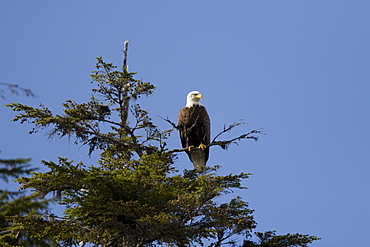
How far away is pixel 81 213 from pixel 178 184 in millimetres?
2280

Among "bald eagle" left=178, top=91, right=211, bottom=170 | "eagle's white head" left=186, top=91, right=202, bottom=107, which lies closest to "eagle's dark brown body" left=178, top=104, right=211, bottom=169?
"bald eagle" left=178, top=91, right=211, bottom=170

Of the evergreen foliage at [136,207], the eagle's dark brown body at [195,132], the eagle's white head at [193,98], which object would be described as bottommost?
the evergreen foliage at [136,207]

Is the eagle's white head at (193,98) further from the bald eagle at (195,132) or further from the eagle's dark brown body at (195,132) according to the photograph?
the eagle's dark brown body at (195,132)

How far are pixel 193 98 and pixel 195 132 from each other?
1.17 meters

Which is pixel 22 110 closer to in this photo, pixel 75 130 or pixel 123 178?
pixel 75 130

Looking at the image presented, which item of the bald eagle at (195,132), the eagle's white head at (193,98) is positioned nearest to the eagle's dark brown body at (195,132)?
the bald eagle at (195,132)

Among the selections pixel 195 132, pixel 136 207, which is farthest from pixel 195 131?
pixel 136 207

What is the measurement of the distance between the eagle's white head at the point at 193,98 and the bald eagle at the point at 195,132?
54 millimetres

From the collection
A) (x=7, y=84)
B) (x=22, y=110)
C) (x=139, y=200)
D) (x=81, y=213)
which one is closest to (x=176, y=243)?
(x=139, y=200)

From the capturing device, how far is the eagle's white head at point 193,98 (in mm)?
17964

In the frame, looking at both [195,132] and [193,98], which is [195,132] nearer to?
[195,132]

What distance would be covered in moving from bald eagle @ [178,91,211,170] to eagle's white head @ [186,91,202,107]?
0.18 feet

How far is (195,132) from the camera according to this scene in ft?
57.5

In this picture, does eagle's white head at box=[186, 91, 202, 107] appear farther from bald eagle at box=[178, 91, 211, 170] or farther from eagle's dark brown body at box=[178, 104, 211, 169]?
eagle's dark brown body at box=[178, 104, 211, 169]
